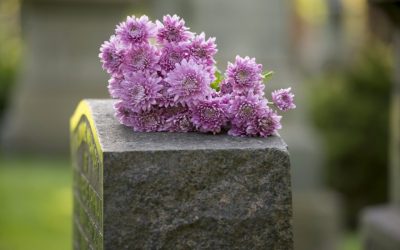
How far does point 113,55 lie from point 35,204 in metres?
6.81

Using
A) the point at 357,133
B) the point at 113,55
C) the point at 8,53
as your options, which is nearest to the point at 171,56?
the point at 113,55

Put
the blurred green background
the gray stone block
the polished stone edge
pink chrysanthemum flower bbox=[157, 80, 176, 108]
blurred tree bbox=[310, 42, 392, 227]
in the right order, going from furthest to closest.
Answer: blurred tree bbox=[310, 42, 392, 227]
the blurred green background
pink chrysanthemum flower bbox=[157, 80, 176, 108]
the polished stone edge
the gray stone block

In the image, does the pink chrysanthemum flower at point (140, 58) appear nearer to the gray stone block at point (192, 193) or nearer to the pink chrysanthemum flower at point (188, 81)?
the pink chrysanthemum flower at point (188, 81)

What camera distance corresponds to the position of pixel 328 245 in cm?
818

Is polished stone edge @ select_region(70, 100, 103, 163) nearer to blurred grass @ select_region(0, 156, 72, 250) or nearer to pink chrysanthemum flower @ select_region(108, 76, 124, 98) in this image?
pink chrysanthemum flower @ select_region(108, 76, 124, 98)

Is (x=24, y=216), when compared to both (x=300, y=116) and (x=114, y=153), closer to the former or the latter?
(x=300, y=116)

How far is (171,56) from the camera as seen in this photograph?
10.6ft

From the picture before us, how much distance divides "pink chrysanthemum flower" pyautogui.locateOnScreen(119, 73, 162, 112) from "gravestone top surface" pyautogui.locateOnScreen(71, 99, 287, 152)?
11 cm

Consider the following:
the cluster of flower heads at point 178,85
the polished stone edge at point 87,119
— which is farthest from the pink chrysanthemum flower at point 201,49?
the polished stone edge at point 87,119

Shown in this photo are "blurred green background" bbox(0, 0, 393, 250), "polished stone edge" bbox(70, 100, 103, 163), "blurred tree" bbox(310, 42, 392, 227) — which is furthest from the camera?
"blurred tree" bbox(310, 42, 392, 227)

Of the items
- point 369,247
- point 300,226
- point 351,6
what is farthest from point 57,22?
point 351,6

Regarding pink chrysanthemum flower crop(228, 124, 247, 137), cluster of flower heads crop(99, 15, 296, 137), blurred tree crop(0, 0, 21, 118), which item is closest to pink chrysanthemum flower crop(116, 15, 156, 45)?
cluster of flower heads crop(99, 15, 296, 137)

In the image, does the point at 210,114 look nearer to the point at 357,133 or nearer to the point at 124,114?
the point at 124,114

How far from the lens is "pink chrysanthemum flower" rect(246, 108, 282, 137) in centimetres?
318
